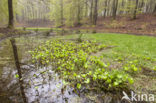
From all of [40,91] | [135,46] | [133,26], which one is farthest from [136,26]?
[40,91]

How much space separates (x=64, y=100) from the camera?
5.97 ft

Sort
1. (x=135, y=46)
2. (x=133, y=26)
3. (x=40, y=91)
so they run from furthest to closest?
(x=133, y=26) → (x=135, y=46) → (x=40, y=91)

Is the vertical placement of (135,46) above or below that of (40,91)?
above

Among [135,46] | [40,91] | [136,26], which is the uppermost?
[136,26]

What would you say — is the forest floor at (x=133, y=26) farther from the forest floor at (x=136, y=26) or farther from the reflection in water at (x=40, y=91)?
the reflection in water at (x=40, y=91)

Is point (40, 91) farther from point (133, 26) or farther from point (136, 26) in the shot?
point (133, 26)

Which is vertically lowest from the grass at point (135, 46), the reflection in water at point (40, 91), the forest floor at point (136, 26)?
the reflection in water at point (40, 91)

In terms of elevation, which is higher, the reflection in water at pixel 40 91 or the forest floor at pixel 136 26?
the forest floor at pixel 136 26

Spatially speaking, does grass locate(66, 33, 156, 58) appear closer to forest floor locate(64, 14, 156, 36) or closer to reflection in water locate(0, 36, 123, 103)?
reflection in water locate(0, 36, 123, 103)

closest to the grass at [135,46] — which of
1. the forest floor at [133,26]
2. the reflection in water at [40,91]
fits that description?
the reflection in water at [40,91]

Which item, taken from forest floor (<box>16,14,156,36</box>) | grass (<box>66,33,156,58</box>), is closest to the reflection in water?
grass (<box>66,33,156,58</box>)

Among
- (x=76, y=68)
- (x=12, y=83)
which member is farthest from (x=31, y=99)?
(x=76, y=68)

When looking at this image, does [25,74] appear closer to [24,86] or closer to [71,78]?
[24,86]

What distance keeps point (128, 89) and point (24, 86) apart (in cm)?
229
